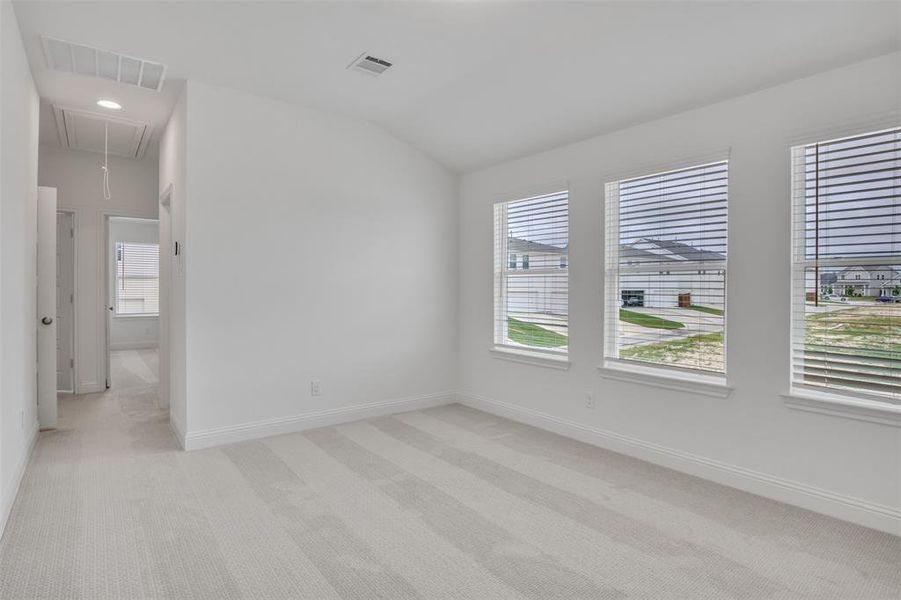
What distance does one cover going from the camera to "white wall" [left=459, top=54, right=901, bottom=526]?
103 inches

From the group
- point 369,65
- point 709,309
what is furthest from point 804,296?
point 369,65

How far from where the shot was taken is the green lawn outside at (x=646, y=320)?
352 cm

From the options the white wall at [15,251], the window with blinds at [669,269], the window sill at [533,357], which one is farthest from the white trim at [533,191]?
the white wall at [15,251]

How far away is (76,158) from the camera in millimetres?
5547

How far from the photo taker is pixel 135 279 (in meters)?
10.2

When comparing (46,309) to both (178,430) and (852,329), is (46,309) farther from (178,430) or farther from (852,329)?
(852,329)

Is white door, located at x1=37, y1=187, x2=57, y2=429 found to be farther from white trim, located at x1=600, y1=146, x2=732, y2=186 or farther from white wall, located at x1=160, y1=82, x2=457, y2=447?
white trim, located at x1=600, y1=146, x2=732, y2=186

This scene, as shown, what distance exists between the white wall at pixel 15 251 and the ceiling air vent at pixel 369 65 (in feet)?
6.20

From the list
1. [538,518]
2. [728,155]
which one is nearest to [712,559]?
[538,518]

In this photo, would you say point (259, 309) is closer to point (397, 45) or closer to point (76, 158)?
point (397, 45)

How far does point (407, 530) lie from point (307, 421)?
6.72 ft

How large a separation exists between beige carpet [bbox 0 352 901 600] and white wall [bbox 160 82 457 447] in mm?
618

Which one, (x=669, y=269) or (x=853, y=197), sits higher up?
(x=853, y=197)

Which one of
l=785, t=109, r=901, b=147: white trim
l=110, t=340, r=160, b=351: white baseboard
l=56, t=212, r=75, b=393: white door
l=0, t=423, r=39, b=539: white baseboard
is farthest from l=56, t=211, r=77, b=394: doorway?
l=785, t=109, r=901, b=147: white trim
